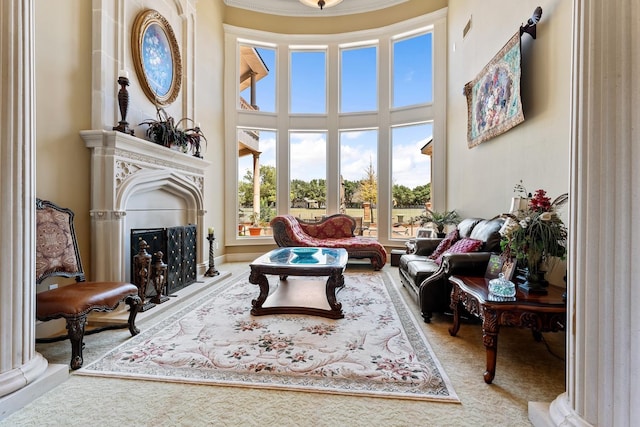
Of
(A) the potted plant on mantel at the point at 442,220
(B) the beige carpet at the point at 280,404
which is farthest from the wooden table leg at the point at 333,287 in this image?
(A) the potted plant on mantel at the point at 442,220

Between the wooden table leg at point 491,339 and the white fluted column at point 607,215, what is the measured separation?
57cm

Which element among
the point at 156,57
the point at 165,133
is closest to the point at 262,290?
the point at 165,133

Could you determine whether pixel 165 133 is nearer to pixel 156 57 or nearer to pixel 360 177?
pixel 156 57

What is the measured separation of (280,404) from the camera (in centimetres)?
172

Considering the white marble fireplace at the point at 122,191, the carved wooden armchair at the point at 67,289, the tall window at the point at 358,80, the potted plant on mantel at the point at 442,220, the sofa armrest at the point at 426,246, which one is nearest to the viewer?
the carved wooden armchair at the point at 67,289

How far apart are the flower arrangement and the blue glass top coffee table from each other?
1538mm

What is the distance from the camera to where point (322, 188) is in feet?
22.4

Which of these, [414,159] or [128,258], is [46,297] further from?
[414,159]

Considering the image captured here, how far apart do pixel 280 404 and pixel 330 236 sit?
462 centimetres

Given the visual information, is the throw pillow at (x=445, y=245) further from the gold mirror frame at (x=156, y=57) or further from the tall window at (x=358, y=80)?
the gold mirror frame at (x=156, y=57)

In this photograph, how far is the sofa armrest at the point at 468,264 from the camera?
2.75 meters

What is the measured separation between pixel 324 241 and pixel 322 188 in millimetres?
1457

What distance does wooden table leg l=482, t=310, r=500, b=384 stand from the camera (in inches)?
75.7

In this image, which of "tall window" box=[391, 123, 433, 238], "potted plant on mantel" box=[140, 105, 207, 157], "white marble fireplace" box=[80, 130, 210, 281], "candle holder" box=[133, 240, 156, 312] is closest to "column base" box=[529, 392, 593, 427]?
"candle holder" box=[133, 240, 156, 312]
